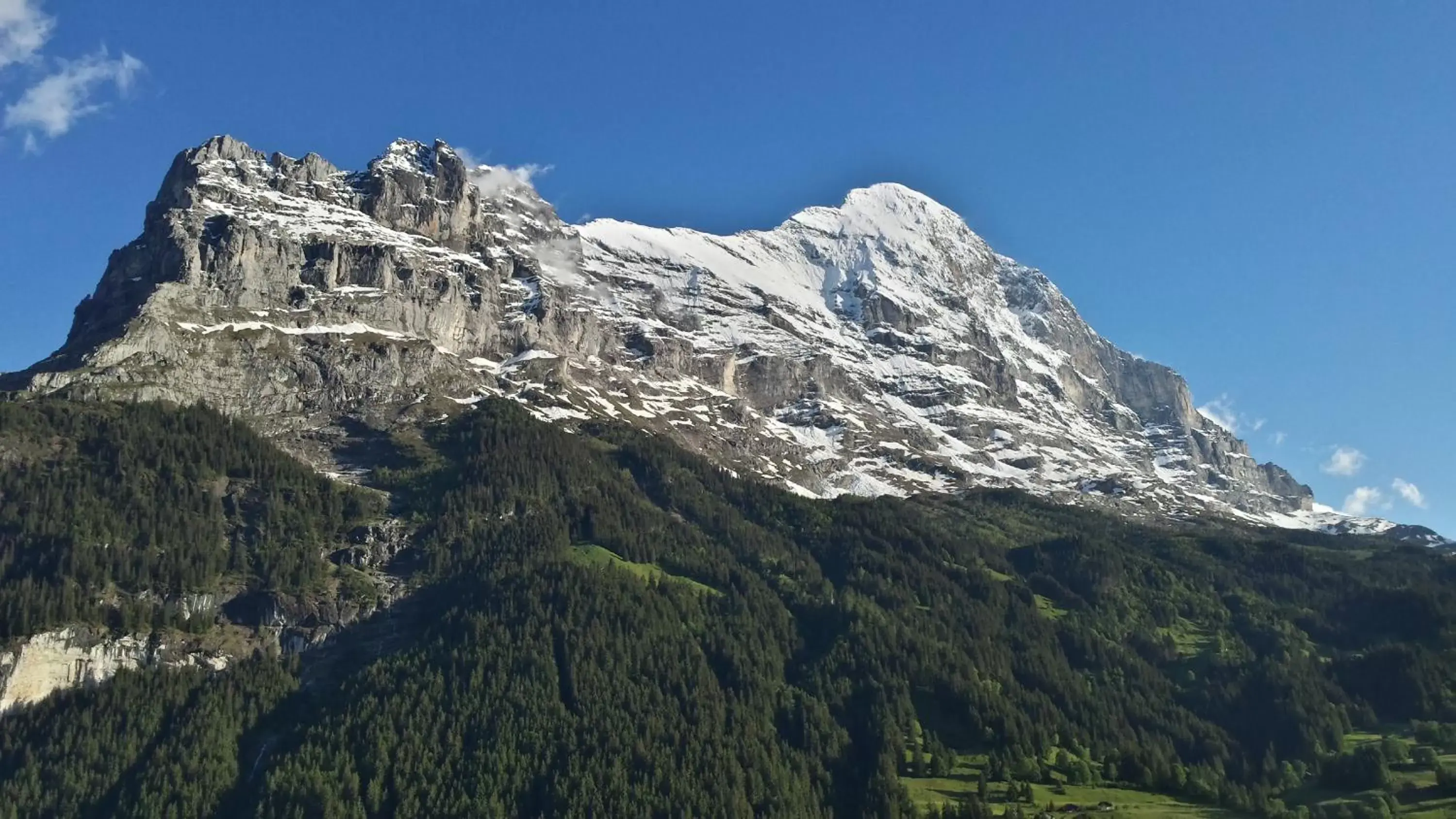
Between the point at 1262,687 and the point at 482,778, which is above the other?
the point at 1262,687

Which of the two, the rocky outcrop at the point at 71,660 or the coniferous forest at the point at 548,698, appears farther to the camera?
the rocky outcrop at the point at 71,660

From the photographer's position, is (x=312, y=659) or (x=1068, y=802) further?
(x=312, y=659)

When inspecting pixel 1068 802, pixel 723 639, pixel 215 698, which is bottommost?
pixel 1068 802

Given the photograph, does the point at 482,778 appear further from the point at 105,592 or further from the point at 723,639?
the point at 105,592

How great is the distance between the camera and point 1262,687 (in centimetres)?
18712

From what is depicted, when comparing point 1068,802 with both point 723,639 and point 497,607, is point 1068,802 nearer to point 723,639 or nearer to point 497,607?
point 723,639

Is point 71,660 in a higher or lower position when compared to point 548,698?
higher

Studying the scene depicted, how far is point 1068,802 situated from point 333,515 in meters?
131

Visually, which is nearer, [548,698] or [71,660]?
[71,660]

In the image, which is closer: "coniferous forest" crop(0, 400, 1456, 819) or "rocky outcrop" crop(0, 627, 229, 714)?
"coniferous forest" crop(0, 400, 1456, 819)

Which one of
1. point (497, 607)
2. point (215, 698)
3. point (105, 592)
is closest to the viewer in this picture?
point (215, 698)

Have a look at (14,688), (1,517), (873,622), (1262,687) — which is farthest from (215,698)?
(1262,687)

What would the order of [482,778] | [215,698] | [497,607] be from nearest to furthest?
[482,778]
[215,698]
[497,607]

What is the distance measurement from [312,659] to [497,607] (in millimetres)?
28484
